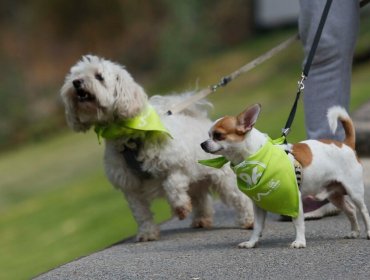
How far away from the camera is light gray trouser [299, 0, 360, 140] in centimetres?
641

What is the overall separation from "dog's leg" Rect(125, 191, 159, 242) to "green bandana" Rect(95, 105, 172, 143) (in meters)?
0.46

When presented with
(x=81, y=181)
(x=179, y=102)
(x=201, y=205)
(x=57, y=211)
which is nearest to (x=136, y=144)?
(x=179, y=102)

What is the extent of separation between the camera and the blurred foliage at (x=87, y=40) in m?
24.0

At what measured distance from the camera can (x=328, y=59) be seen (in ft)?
21.4

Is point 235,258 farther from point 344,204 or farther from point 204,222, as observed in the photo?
point 204,222

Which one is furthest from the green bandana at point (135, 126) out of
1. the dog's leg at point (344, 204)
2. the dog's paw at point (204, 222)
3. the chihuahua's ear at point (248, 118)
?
the dog's leg at point (344, 204)

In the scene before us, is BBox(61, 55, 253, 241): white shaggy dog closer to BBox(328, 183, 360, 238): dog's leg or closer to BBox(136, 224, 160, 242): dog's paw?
BBox(136, 224, 160, 242): dog's paw

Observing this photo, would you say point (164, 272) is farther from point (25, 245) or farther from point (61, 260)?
point (25, 245)

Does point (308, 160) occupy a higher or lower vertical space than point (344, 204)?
higher

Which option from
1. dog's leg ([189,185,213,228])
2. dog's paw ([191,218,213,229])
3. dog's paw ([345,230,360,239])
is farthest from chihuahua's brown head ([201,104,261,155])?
dog's paw ([191,218,213,229])

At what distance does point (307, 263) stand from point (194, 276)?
619 millimetres

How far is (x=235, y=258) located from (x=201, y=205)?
167 centimetres

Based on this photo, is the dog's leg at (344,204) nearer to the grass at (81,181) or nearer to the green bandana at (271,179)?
the green bandana at (271,179)

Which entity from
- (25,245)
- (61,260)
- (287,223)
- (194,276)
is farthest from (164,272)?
(25,245)
